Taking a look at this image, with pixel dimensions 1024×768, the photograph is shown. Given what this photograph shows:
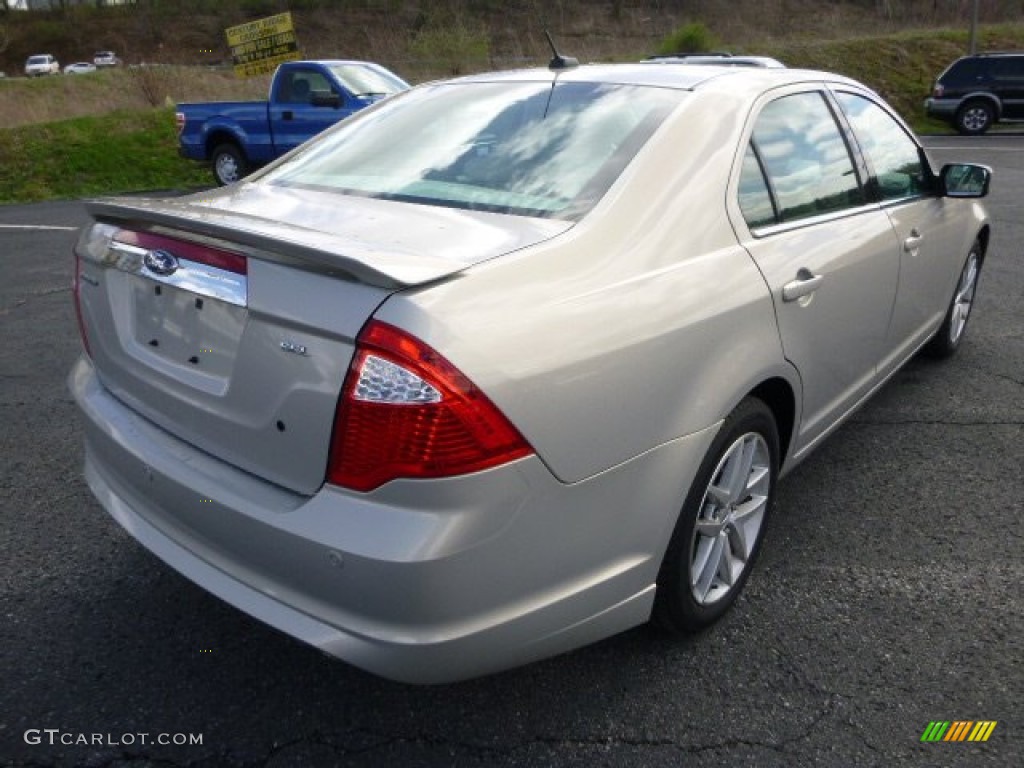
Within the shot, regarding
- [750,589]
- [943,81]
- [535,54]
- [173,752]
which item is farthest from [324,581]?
[535,54]

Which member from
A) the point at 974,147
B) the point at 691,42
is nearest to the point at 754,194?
the point at 974,147

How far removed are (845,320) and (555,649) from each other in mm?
1664

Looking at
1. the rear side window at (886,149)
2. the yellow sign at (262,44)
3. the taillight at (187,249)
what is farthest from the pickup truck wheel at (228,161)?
the taillight at (187,249)

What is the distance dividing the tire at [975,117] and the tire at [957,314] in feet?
55.6

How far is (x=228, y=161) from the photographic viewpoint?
13.3m

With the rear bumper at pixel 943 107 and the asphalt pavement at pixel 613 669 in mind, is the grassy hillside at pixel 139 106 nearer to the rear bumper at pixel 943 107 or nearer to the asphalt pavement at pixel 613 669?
the rear bumper at pixel 943 107

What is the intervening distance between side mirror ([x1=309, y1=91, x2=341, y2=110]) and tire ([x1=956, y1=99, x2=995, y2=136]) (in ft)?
48.8

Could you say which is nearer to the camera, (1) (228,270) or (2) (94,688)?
(1) (228,270)

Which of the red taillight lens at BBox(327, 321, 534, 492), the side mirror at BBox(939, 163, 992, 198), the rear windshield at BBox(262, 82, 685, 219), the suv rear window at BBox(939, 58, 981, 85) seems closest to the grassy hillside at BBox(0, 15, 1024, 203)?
the suv rear window at BBox(939, 58, 981, 85)

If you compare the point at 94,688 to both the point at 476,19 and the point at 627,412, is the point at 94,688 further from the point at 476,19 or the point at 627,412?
the point at 476,19

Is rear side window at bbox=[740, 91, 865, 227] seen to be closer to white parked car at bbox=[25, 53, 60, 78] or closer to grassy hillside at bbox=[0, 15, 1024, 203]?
grassy hillside at bbox=[0, 15, 1024, 203]

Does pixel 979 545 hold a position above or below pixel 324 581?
below

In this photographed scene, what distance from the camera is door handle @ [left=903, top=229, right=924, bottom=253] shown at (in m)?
3.40

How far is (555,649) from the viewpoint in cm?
195
